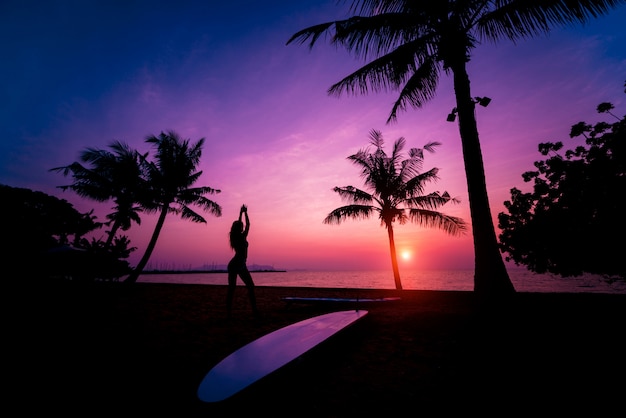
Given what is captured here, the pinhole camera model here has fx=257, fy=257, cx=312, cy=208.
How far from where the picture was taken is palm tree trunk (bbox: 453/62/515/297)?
5.05 metres

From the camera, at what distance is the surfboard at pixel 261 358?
1.96 metres

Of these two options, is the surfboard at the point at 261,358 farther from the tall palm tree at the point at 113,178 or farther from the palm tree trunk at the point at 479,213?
the tall palm tree at the point at 113,178

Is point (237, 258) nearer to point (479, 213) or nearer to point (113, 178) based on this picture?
point (479, 213)

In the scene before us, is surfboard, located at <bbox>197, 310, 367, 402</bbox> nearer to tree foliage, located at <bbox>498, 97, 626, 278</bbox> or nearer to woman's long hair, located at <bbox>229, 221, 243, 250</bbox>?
woman's long hair, located at <bbox>229, 221, 243, 250</bbox>

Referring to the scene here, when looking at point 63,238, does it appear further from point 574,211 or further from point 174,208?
point 574,211

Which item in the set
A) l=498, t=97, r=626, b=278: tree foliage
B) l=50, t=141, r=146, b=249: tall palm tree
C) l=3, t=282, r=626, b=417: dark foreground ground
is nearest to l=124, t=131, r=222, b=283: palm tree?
l=50, t=141, r=146, b=249: tall palm tree

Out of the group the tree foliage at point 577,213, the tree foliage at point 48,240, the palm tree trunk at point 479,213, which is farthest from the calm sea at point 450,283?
the palm tree trunk at point 479,213

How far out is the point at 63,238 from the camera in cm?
2383

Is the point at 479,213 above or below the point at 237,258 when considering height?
above

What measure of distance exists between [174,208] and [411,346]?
574 inches

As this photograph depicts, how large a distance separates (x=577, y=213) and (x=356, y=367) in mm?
16498

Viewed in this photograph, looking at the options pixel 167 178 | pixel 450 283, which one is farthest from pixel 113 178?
pixel 450 283

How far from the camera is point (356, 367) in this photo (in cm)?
312

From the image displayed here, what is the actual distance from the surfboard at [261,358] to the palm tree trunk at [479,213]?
3031mm
